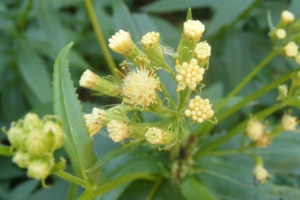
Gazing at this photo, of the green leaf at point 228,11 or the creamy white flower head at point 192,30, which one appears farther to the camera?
the green leaf at point 228,11

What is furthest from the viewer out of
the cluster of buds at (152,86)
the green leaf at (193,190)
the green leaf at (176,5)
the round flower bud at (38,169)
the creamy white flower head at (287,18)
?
the green leaf at (176,5)

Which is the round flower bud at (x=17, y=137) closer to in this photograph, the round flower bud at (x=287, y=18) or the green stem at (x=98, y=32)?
the green stem at (x=98, y=32)

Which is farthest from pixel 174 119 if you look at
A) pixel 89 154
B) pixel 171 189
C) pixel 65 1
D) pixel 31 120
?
pixel 65 1

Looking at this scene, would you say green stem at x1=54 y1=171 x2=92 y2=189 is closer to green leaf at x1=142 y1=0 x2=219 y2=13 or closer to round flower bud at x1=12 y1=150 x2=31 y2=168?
round flower bud at x1=12 y1=150 x2=31 y2=168

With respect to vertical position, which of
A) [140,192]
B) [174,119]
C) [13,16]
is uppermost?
[13,16]

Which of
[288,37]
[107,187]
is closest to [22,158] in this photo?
[107,187]

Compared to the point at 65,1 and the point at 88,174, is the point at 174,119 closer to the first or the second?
the point at 88,174

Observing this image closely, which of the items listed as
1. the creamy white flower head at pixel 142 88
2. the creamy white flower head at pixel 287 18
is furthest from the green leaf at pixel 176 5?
the creamy white flower head at pixel 142 88

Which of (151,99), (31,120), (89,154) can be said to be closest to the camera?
(31,120)
